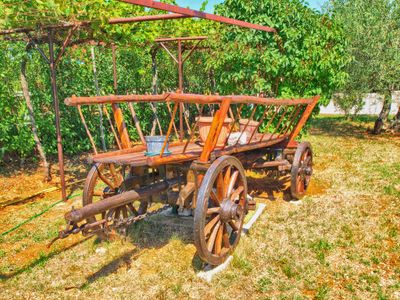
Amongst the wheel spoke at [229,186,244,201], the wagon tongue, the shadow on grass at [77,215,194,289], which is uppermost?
the wagon tongue

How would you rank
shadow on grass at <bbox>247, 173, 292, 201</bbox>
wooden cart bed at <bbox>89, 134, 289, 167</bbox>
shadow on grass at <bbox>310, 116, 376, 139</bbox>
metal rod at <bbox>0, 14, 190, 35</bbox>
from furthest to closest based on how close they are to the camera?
shadow on grass at <bbox>310, 116, 376, 139</bbox> < shadow on grass at <bbox>247, 173, 292, 201</bbox> < metal rod at <bbox>0, 14, 190, 35</bbox> < wooden cart bed at <bbox>89, 134, 289, 167</bbox>

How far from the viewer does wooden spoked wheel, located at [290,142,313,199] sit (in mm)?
5746

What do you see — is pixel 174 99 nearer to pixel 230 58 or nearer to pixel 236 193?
pixel 236 193

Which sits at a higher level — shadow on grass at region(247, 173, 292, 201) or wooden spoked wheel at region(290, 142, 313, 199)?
wooden spoked wheel at region(290, 142, 313, 199)

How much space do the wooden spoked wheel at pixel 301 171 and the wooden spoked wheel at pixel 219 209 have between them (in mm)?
1751

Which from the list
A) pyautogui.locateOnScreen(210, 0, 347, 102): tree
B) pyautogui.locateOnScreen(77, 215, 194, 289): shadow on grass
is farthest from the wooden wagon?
pyautogui.locateOnScreen(210, 0, 347, 102): tree

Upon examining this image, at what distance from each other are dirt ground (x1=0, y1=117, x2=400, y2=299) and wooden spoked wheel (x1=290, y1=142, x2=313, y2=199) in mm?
237

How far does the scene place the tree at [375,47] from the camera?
10977 mm

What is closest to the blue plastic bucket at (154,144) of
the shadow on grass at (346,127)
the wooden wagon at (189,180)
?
the wooden wagon at (189,180)

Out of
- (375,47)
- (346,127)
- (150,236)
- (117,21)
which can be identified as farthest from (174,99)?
(346,127)

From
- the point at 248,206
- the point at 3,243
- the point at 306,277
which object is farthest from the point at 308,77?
the point at 3,243

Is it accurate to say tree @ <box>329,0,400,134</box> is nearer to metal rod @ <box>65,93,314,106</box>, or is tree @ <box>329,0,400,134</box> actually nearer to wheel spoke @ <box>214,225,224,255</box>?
metal rod @ <box>65,93,314,106</box>

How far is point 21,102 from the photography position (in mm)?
8375

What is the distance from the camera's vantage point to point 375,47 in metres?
11.1
